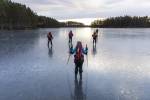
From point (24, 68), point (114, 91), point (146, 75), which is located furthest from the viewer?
point (24, 68)

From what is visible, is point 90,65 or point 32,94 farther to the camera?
point 90,65

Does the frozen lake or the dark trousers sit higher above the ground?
the dark trousers

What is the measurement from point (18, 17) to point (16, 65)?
338 feet

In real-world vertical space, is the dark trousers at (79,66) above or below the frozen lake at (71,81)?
above

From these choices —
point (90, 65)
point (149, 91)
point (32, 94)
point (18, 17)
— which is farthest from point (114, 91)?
point (18, 17)

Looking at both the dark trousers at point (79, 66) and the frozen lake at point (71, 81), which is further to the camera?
the dark trousers at point (79, 66)

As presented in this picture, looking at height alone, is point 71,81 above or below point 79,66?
below

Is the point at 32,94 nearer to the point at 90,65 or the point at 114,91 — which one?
the point at 114,91

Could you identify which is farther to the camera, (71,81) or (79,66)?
(79,66)

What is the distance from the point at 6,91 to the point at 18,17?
4274 inches

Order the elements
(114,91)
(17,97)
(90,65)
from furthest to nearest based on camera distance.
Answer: (90,65) → (114,91) → (17,97)

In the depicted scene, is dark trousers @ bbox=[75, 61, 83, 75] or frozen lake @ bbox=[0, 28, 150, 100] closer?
frozen lake @ bbox=[0, 28, 150, 100]

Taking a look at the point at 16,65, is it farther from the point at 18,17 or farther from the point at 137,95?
the point at 18,17

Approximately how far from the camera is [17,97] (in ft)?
31.8
